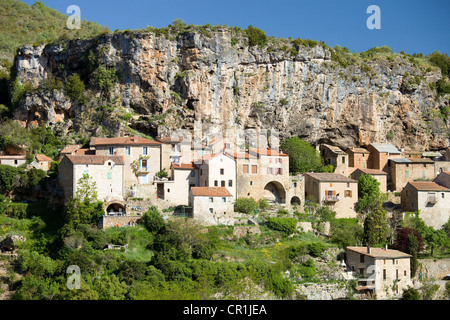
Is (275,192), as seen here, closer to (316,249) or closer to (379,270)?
(316,249)

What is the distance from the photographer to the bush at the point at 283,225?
49062 mm

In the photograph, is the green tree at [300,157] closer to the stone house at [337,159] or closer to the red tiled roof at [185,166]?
the stone house at [337,159]

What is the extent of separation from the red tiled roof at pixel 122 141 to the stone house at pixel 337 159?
2110cm

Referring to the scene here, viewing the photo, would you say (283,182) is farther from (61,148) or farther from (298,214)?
(61,148)

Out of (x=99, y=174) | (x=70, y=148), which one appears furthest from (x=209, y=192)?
(x=70, y=148)

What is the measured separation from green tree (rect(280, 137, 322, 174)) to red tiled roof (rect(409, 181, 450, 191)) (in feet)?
33.7

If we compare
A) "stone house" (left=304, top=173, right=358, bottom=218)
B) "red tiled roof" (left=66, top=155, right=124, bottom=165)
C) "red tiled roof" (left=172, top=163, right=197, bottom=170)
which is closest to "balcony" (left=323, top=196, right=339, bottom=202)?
"stone house" (left=304, top=173, right=358, bottom=218)

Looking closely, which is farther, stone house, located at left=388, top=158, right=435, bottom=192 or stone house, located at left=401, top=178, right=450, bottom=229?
stone house, located at left=388, top=158, right=435, bottom=192

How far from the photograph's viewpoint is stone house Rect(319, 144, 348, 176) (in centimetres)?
6344

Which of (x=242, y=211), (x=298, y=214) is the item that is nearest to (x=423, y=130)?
(x=298, y=214)

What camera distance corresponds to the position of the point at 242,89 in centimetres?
6353

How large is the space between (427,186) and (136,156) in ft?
96.0

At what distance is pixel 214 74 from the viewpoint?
6134 centimetres

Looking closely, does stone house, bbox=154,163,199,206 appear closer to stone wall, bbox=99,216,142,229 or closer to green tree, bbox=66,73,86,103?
stone wall, bbox=99,216,142,229
